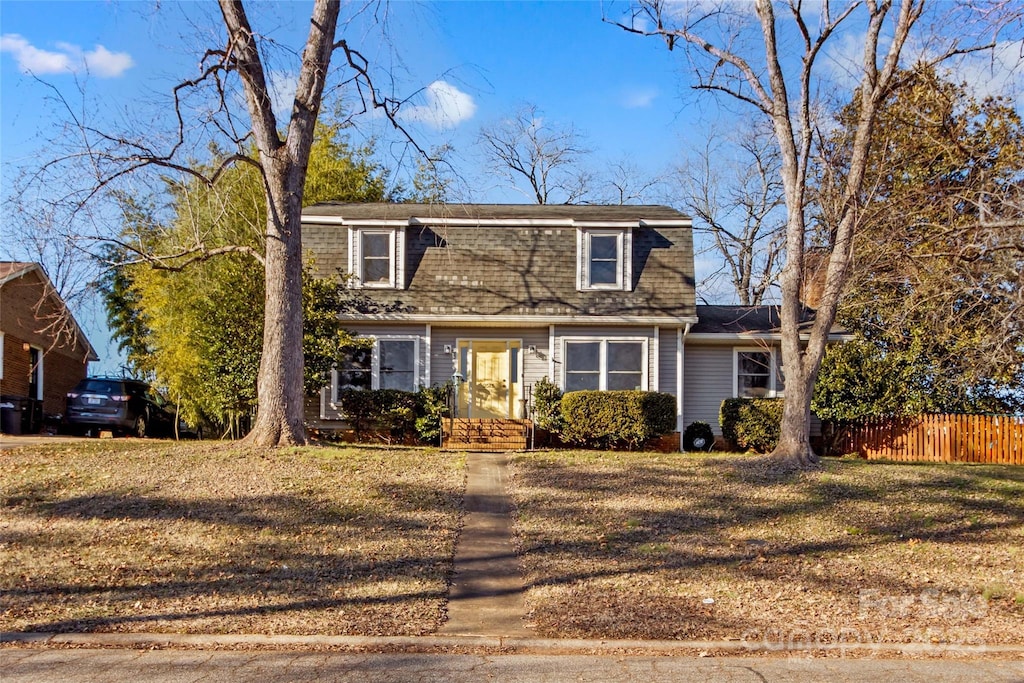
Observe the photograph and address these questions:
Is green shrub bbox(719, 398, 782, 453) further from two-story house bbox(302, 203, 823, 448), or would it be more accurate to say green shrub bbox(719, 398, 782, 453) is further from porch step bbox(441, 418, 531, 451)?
porch step bbox(441, 418, 531, 451)

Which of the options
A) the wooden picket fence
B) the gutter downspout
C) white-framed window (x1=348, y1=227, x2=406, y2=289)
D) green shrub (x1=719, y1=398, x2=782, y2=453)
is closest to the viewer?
the wooden picket fence

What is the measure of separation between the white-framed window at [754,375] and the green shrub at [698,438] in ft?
4.48

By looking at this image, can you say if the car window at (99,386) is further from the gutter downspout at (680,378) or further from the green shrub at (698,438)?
the green shrub at (698,438)

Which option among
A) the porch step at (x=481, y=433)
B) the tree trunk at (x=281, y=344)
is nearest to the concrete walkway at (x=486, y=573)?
the tree trunk at (x=281, y=344)

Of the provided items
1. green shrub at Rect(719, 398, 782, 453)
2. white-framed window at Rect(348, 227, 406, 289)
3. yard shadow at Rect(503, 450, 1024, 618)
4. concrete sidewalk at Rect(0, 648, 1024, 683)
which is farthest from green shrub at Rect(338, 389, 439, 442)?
concrete sidewalk at Rect(0, 648, 1024, 683)

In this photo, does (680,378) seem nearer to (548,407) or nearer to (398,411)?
(548,407)

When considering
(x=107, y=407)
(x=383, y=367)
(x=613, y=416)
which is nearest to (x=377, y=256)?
(x=383, y=367)

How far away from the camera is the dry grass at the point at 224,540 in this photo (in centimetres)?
815

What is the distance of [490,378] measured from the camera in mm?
20484

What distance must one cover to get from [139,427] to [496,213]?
1077 centimetres

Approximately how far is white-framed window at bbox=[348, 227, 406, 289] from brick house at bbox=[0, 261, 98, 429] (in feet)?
23.2

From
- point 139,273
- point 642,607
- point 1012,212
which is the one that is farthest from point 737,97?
point 139,273

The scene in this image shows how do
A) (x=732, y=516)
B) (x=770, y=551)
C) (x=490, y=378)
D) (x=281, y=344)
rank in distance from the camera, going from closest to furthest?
1. (x=770, y=551)
2. (x=732, y=516)
3. (x=281, y=344)
4. (x=490, y=378)

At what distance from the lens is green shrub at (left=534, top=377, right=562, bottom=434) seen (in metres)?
18.5
